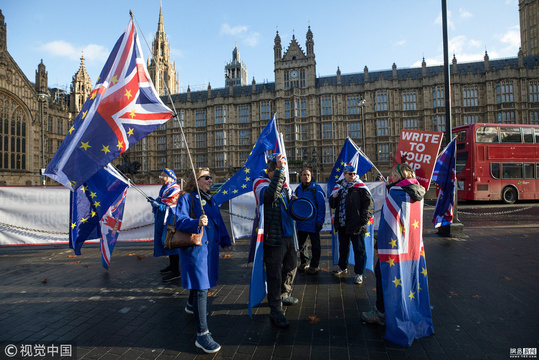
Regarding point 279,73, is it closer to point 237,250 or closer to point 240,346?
point 237,250

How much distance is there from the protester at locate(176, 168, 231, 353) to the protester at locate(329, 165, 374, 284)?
249 centimetres

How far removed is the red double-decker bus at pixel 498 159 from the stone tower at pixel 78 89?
56.2 metres

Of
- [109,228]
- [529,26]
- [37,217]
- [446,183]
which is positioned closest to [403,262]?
[109,228]

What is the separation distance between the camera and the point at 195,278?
315 cm

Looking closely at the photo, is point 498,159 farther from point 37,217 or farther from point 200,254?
point 37,217

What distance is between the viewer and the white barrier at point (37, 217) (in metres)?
8.25

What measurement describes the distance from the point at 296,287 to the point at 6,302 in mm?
4610

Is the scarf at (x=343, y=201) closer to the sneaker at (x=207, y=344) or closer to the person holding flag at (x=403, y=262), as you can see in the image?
the person holding flag at (x=403, y=262)

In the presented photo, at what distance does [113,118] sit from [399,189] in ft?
12.5

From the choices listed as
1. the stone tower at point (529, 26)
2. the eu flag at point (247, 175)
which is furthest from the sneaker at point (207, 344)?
the stone tower at point (529, 26)

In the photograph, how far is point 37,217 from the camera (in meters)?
8.45

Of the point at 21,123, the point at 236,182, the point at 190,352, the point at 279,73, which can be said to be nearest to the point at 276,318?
the point at 190,352

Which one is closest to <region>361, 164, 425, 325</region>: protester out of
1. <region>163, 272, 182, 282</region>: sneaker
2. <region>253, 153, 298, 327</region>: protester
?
<region>253, 153, 298, 327</region>: protester

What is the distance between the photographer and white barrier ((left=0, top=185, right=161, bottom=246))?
825 centimetres
